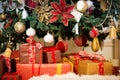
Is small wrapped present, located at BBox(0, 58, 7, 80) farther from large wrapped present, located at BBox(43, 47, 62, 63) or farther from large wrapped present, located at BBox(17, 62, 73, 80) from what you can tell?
large wrapped present, located at BBox(43, 47, 62, 63)

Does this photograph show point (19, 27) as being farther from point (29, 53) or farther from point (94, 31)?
point (94, 31)

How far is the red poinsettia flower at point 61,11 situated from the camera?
1.40 metres

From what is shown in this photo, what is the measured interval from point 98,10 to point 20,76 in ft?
2.17

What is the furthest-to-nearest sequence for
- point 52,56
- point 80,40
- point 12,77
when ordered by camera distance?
point 80,40, point 52,56, point 12,77

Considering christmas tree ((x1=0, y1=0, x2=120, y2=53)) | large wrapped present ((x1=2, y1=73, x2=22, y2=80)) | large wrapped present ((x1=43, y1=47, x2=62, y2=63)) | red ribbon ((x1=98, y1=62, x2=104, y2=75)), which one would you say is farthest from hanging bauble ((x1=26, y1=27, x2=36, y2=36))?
red ribbon ((x1=98, y1=62, x2=104, y2=75))

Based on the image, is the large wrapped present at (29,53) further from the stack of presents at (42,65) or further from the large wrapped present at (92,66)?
the large wrapped present at (92,66)

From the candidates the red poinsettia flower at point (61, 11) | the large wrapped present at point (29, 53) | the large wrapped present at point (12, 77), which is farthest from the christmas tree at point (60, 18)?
the large wrapped present at point (12, 77)

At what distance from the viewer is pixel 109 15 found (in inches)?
59.3

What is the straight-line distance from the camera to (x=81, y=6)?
138 centimetres

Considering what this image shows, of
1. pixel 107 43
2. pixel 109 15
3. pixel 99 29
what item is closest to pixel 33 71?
pixel 99 29

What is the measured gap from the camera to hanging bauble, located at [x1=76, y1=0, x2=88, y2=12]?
1.38 metres

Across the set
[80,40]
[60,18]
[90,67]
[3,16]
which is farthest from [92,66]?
[3,16]

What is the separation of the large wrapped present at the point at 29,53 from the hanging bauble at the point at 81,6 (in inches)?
12.8

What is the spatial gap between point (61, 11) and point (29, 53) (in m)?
0.31
